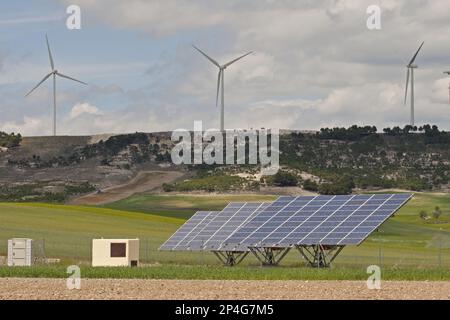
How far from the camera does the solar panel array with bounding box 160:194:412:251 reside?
247ft

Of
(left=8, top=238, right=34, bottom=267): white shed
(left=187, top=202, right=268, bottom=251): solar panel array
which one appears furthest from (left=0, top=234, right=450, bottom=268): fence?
(left=187, top=202, right=268, bottom=251): solar panel array

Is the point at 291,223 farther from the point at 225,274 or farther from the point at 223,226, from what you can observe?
the point at 225,274

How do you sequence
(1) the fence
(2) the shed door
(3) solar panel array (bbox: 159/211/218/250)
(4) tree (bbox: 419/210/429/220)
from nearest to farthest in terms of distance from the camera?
(2) the shed door < (3) solar panel array (bbox: 159/211/218/250) < (1) the fence < (4) tree (bbox: 419/210/429/220)

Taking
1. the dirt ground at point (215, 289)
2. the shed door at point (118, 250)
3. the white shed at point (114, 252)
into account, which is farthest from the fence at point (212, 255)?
the dirt ground at point (215, 289)

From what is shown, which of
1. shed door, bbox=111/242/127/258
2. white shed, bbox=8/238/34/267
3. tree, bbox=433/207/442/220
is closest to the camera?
white shed, bbox=8/238/34/267

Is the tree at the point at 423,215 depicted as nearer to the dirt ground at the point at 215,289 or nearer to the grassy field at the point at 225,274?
the grassy field at the point at 225,274

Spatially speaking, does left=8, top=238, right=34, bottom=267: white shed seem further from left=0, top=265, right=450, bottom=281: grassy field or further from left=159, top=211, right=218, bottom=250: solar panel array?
left=0, top=265, right=450, bottom=281: grassy field

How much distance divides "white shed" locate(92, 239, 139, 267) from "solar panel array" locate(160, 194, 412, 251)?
237 centimetres

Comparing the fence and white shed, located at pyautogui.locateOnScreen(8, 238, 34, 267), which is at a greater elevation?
white shed, located at pyautogui.locateOnScreen(8, 238, 34, 267)

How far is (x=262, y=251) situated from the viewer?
83.0 meters

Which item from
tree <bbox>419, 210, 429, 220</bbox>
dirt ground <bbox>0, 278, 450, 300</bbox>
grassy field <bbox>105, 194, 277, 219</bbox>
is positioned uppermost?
dirt ground <bbox>0, 278, 450, 300</bbox>

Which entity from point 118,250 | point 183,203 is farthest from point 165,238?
point 183,203
